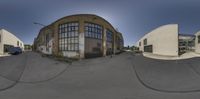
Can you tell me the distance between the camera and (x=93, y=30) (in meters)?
23.4

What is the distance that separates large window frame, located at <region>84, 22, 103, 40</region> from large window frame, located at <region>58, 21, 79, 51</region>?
5.31 ft

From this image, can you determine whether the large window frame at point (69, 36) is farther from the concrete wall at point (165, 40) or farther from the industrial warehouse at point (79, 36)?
the concrete wall at point (165, 40)

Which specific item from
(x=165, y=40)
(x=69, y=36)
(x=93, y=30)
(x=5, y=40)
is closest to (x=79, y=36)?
(x=69, y=36)

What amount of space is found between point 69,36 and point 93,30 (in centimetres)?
419

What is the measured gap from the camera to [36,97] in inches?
253

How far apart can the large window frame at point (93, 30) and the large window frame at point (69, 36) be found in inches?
63.7

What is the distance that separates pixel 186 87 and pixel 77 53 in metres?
15.9

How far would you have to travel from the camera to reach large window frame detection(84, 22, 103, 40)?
73.5 feet

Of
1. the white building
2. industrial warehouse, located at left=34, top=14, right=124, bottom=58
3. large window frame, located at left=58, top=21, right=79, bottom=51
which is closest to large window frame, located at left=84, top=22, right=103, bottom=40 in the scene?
industrial warehouse, located at left=34, top=14, right=124, bottom=58

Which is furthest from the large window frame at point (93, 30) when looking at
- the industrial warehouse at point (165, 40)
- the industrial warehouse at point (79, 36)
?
the industrial warehouse at point (165, 40)

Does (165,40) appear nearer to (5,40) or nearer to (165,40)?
(165,40)

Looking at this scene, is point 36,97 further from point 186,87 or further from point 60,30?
point 60,30

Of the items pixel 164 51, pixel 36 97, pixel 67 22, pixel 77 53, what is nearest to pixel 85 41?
pixel 77 53

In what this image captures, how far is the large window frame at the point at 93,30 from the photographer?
22.4 metres
